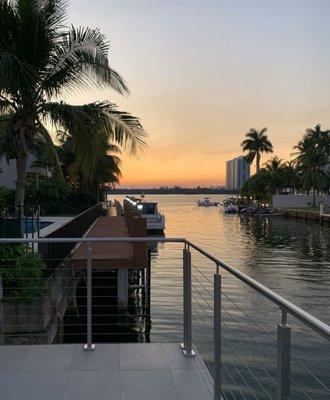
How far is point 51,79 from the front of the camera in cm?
1323

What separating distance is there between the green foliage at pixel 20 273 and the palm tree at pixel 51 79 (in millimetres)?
5095

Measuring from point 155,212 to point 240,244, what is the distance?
8.90 m

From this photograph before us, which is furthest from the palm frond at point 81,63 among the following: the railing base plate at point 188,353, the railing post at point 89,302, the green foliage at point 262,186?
the green foliage at point 262,186

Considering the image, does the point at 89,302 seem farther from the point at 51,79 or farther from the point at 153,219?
the point at 153,219

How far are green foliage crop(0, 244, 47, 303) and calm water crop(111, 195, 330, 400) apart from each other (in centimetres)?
217

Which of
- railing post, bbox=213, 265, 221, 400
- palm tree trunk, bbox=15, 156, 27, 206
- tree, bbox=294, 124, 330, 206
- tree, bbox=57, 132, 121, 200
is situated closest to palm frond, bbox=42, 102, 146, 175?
palm tree trunk, bbox=15, 156, 27, 206

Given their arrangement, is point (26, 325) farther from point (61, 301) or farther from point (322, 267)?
point (322, 267)

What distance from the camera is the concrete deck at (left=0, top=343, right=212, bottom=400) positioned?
4.24 meters

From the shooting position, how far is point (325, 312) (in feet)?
48.1

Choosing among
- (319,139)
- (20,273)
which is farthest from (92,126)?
(319,139)

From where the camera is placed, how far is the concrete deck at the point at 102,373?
167 inches

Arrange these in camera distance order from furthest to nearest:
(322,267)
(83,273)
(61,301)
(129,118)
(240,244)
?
1. (240,244)
2. (322,267)
3. (83,273)
4. (129,118)
5. (61,301)

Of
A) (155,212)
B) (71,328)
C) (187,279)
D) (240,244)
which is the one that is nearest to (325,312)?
(71,328)

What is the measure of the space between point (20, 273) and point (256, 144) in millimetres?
96816
